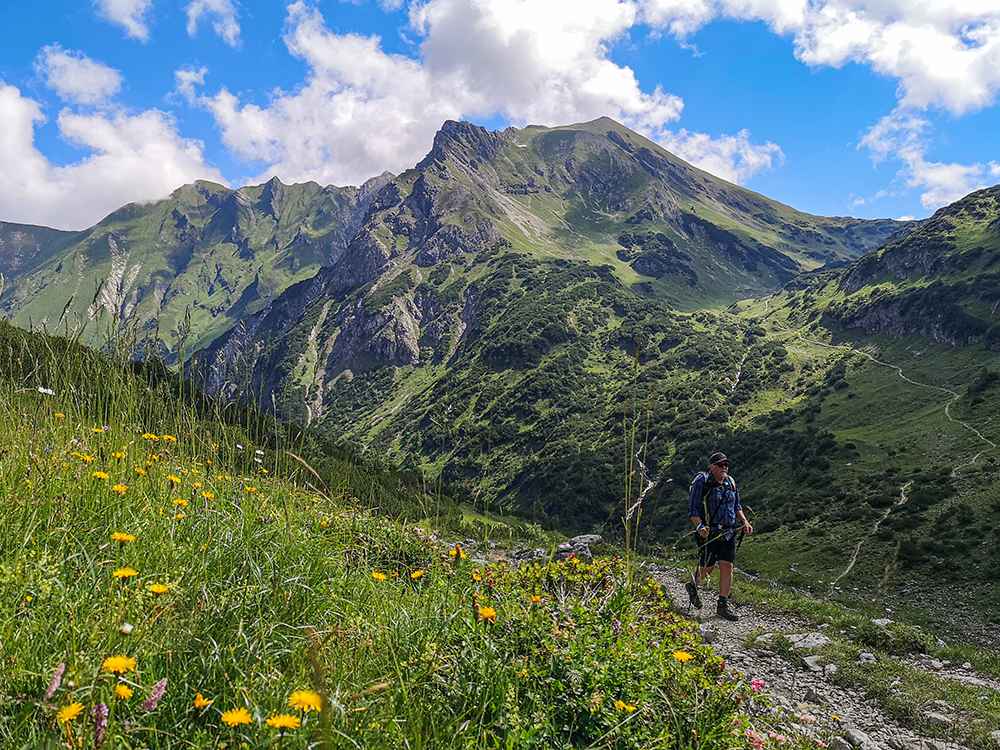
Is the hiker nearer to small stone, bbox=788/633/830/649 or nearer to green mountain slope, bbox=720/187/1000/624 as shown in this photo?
small stone, bbox=788/633/830/649

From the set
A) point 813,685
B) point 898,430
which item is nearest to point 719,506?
point 813,685

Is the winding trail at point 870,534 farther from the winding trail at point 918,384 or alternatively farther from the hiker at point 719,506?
the hiker at point 719,506

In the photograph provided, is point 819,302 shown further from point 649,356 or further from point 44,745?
point 44,745

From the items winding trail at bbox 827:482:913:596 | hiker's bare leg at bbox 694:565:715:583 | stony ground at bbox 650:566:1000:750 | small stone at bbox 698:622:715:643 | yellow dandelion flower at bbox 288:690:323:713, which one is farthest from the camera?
winding trail at bbox 827:482:913:596

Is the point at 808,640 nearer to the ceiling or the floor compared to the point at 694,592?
nearer to the floor

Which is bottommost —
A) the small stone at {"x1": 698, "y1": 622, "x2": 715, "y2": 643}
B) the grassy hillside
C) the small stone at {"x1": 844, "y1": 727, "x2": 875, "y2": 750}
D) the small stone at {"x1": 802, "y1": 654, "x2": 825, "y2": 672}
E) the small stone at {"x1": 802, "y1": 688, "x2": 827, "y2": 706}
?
the small stone at {"x1": 698, "y1": 622, "x2": 715, "y2": 643}

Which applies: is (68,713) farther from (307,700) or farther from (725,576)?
(725,576)

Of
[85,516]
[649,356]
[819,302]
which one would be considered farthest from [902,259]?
[85,516]

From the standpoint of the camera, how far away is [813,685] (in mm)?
7141

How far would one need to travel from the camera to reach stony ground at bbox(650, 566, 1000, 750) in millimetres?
5386

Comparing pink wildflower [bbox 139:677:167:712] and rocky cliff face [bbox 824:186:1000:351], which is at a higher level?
rocky cliff face [bbox 824:186:1000:351]

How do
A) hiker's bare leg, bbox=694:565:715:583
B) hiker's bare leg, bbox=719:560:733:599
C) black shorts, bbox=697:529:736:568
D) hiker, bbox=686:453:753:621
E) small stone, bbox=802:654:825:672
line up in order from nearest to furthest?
small stone, bbox=802:654:825:672
black shorts, bbox=697:529:736:568
hiker's bare leg, bbox=694:565:715:583
hiker, bbox=686:453:753:621
hiker's bare leg, bbox=719:560:733:599

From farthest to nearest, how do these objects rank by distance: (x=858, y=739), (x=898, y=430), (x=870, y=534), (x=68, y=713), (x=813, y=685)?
1. (x=898, y=430)
2. (x=870, y=534)
3. (x=813, y=685)
4. (x=858, y=739)
5. (x=68, y=713)

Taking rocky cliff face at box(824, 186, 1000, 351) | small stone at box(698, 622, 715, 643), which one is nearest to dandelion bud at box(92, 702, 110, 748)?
small stone at box(698, 622, 715, 643)
